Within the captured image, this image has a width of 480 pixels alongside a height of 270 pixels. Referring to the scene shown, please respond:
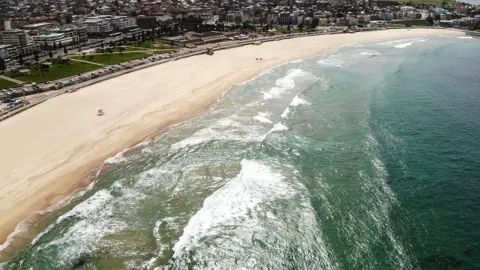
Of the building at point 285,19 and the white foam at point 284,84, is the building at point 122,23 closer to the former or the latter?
the building at point 285,19

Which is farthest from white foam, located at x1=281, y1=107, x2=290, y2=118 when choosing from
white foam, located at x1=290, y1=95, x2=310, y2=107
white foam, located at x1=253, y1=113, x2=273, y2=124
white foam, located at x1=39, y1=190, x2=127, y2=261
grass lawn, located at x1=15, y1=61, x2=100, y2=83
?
grass lawn, located at x1=15, y1=61, x2=100, y2=83

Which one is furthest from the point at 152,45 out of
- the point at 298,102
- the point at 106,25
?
the point at 298,102

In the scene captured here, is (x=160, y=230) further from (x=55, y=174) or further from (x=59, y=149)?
(x=59, y=149)

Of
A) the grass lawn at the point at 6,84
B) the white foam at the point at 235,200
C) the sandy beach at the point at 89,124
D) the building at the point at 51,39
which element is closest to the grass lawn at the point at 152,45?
the sandy beach at the point at 89,124

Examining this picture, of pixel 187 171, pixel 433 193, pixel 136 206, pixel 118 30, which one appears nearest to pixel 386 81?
pixel 433 193

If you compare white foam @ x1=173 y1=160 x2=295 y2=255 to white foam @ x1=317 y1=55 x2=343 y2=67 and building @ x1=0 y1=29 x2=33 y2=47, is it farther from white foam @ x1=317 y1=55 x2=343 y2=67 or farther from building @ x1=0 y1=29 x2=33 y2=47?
building @ x1=0 y1=29 x2=33 y2=47

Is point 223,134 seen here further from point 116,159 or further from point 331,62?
point 331,62
